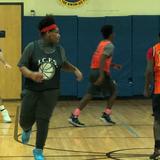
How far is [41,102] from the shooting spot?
6336mm

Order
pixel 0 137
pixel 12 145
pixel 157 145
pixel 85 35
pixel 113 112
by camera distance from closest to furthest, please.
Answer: pixel 157 145 → pixel 12 145 → pixel 0 137 → pixel 113 112 → pixel 85 35

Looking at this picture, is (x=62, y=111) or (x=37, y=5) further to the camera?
(x=37, y=5)

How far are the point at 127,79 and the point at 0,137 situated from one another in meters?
7.02

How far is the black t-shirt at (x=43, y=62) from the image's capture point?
6.21 meters

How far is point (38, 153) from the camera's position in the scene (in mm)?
6379

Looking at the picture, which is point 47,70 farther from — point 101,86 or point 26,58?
point 101,86

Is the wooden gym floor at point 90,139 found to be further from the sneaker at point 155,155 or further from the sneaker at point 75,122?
the sneaker at point 155,155

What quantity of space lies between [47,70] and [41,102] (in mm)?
417

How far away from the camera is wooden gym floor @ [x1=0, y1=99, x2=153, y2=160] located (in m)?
7.25

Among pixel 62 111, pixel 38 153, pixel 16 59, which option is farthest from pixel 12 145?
pixel 16 59

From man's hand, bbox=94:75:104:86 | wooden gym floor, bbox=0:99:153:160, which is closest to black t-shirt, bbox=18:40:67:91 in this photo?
wooden gym floor, bbox=0:99:153:160

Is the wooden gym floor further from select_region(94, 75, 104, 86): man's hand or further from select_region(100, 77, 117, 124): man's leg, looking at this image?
select_region(94, 75, 104, 86): man's hand

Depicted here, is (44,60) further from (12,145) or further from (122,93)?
(122,93)

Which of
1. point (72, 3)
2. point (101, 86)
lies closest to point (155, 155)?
point (101, 86)
